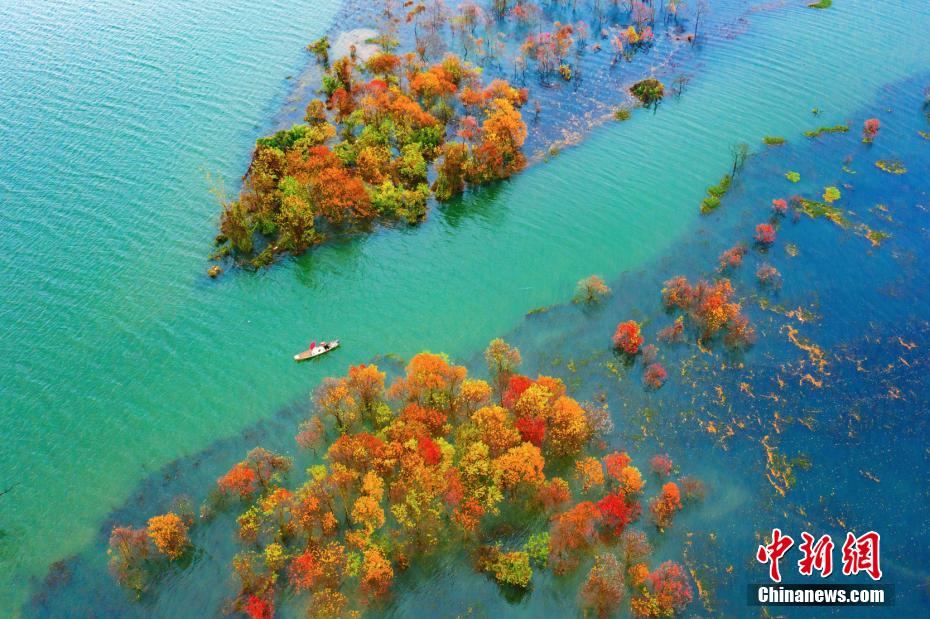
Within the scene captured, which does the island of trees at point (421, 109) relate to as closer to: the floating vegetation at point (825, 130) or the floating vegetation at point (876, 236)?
the floating vegetation at point (825, 130)

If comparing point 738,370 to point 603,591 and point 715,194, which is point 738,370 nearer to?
point 603,591

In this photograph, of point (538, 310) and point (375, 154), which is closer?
point (538, 310)

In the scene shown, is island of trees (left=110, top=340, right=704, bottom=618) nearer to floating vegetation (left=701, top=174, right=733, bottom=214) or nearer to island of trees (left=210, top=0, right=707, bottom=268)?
island of trees (left=210, top=0, right=707, bottom=268)

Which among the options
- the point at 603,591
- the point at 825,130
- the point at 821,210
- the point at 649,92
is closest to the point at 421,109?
the point at 649,92

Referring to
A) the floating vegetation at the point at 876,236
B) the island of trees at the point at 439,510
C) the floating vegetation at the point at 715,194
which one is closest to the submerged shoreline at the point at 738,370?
the floating vegetation at the point at 876,236

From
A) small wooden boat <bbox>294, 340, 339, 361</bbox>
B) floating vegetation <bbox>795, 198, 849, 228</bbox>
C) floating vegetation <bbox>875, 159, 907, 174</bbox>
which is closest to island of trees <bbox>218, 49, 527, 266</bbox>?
small wooden boat <bbox>294, 340, 339, 361</bbox>
